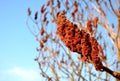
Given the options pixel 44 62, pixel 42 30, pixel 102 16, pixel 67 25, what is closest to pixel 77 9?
pixel 102 16

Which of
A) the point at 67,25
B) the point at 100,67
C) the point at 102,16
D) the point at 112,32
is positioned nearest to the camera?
the point at 100,67

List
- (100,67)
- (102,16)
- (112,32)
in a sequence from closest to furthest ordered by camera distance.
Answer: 1. (100,67)
2. (112,32)
3. (102,16)

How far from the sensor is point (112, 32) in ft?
18.4

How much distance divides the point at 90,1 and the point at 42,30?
150 centimetres

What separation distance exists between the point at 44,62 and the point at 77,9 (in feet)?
5.54

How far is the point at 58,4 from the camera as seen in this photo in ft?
19.9

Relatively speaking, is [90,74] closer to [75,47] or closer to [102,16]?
[102,16]

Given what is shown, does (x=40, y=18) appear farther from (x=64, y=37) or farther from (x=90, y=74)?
(x=64, y=37)

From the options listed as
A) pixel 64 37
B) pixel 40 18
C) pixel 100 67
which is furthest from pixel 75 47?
pixel 40 18

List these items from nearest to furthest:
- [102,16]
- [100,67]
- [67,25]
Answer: [100,67] → [67,25] → [102,16]

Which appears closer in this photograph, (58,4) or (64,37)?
(64,37)

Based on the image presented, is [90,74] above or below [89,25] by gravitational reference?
below

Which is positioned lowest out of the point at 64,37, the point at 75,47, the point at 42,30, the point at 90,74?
the point at 90,74

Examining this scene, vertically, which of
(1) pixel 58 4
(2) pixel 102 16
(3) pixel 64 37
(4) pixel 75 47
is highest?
(1) pixel 58 4
